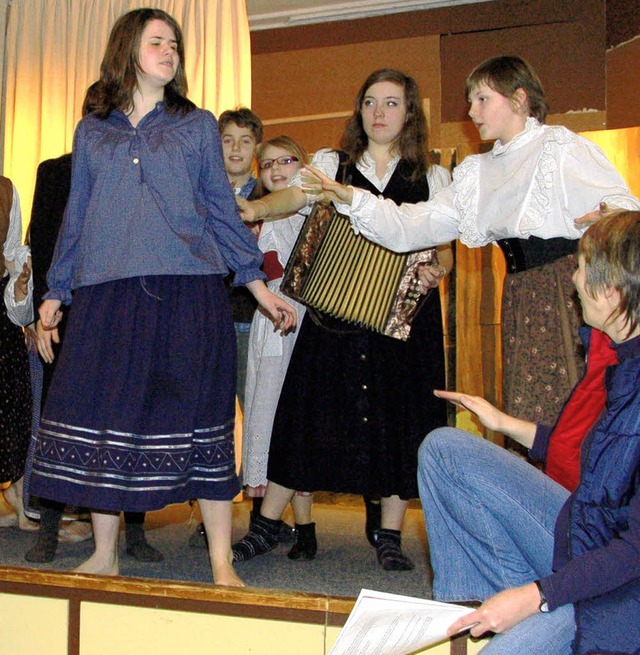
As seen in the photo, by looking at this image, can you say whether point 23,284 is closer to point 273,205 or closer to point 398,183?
point 273,205

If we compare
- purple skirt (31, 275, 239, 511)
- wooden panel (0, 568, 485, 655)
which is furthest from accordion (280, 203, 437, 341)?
wooden panel (0, 568, 485, 655)

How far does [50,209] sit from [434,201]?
1259 millimetres

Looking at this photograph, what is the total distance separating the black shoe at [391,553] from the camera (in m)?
2.80

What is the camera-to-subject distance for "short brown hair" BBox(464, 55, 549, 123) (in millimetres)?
2488

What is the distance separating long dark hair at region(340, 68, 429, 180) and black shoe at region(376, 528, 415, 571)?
3.73 feet

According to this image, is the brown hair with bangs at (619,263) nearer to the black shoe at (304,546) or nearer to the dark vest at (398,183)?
the dark vest at (398,183)

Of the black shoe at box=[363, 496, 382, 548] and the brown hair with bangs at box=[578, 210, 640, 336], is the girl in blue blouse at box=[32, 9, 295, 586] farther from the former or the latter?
the brown hair with bangs at box=[578, 210, 640, 336]

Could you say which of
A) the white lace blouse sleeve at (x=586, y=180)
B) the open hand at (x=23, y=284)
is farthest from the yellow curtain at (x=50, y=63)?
the white lace blouse sleeve at (x=586, y=180)

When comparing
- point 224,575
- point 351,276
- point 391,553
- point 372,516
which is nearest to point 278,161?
point 351,276

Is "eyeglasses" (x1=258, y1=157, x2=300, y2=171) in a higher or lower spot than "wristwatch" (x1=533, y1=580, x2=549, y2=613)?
higher

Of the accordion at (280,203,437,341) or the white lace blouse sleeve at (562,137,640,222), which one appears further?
the accordion at (280,203,437,341)

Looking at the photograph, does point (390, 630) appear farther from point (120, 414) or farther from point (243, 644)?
point (120, 414)

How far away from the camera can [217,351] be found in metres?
2.40

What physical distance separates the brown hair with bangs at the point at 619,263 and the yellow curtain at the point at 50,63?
3767mm
